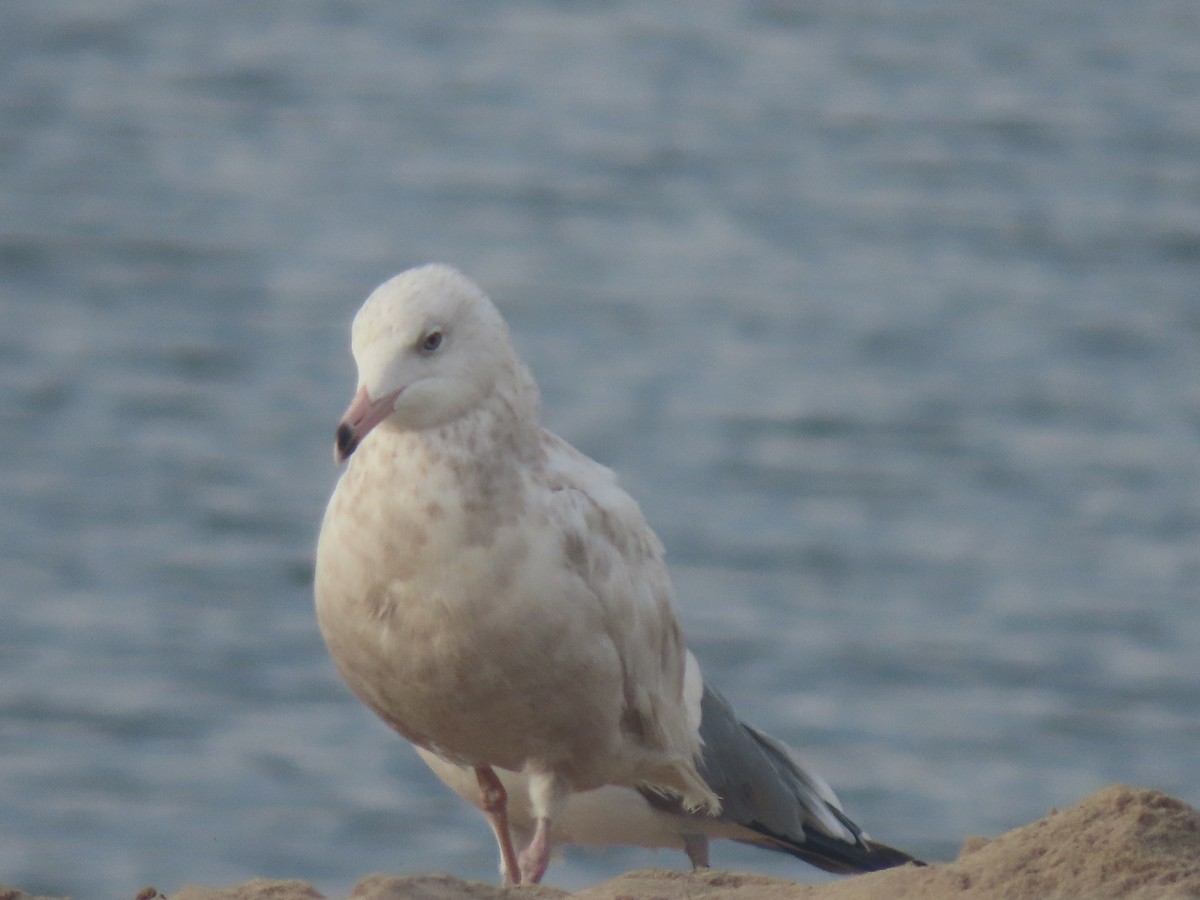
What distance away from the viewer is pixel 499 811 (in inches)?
264

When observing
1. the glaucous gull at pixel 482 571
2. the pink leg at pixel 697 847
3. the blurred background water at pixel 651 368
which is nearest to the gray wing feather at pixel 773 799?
the pink leg at pixel 697 847

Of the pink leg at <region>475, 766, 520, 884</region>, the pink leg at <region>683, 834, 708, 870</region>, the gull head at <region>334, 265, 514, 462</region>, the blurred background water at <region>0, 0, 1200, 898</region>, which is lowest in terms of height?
the pink leg at <region>475, 766, 520, 884</region>

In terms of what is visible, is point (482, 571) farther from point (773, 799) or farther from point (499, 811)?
point (773, 799)

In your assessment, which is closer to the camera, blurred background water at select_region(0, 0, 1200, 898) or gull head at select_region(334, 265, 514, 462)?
gull head at select_region(334, 265, 514, 462)

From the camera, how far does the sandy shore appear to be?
5.04 metres

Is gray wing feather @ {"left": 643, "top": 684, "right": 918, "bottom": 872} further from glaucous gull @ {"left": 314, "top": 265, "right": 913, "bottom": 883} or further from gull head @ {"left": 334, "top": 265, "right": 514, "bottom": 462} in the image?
gull head @ {"left": 334, "top": 265, "right": 514, "bottom": 462}

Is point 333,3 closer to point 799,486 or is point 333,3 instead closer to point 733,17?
point 733,17

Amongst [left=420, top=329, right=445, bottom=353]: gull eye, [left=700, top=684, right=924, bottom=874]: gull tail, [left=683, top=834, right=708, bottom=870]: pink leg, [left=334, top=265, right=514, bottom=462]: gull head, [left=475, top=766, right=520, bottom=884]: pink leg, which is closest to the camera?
[left=334, top=265, right=514, bottom=462]: gull head

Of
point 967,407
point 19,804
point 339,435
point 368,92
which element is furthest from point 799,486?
point 339,435

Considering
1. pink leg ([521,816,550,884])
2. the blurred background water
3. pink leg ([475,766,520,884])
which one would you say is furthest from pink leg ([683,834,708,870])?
the blurred background water

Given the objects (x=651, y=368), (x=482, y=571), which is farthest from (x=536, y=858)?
(x=651, y=368)

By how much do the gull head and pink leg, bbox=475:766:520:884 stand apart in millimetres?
1233

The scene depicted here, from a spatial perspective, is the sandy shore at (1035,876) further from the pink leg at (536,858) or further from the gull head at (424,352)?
the gull head at (424,352)

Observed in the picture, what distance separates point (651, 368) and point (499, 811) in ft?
31.6
